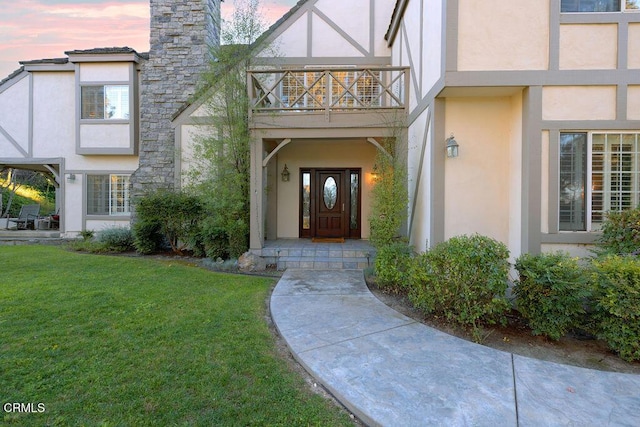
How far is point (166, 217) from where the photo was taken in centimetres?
880

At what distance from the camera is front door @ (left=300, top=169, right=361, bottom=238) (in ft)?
32.6

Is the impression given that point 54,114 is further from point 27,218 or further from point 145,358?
point 145,358

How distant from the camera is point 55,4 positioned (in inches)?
503

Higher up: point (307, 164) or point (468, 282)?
Result: point (307, 164)

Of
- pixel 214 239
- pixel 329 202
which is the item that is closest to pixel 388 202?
pixel 329 202

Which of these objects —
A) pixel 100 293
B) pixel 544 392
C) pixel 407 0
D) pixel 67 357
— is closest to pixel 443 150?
pixel 544 392

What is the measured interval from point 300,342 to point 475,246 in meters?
2.47

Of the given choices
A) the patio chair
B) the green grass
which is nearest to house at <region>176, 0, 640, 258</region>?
the green grass

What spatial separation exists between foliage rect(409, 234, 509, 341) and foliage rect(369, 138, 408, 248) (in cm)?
221

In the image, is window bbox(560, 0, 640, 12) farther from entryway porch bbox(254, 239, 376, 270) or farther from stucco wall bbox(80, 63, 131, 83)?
stucco wall bbox(80, 63, 131, 83)

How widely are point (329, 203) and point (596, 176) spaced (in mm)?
6567

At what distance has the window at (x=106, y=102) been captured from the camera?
11.2m

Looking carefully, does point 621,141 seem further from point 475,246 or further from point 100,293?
point 100,293
